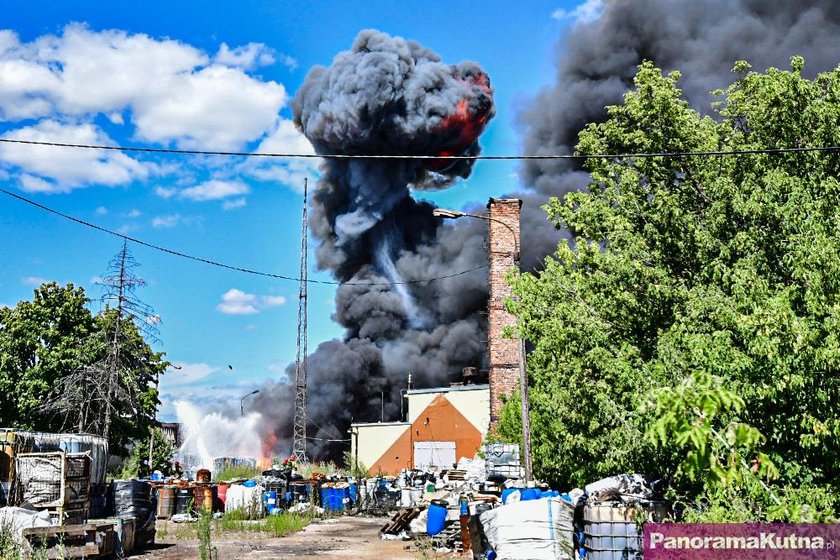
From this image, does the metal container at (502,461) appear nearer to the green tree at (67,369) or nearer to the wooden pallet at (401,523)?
the wooden pallet at (401,523)

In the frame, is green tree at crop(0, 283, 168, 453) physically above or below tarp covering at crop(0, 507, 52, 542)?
above

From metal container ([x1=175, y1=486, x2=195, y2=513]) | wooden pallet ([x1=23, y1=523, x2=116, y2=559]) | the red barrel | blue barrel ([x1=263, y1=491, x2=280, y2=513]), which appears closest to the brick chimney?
blue barrel ([x1=263, y1=491, x2=280, y2=513])

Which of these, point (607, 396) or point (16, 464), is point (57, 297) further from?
point (607, 396)

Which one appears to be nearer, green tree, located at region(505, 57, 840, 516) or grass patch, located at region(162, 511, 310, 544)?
green tree, located at region(505, 57, 840, 516)

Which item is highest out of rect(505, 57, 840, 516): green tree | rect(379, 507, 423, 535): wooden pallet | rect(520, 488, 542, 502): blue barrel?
rect(505, 57, 840, 516): green tree

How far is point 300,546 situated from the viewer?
55.0 feet

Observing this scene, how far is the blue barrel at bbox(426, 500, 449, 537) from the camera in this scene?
15.9 metres

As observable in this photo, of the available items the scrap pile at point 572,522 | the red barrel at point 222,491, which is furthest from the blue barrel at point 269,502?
the scrap pile at point 572,522

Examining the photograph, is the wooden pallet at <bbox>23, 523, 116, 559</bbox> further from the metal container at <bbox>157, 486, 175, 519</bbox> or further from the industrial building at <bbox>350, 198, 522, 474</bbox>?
the industrial building at <bbox>350, 198, 522, 474</bbox>

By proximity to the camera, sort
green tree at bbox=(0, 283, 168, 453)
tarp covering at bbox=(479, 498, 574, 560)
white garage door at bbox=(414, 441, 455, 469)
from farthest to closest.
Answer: white garage door at bbox=(414, 441, 455, 469) < green tree at bbox=(0, 283, 168, 453) < tarp covering at bbox=(479, 498, 574, 560)

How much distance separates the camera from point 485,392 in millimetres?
41031

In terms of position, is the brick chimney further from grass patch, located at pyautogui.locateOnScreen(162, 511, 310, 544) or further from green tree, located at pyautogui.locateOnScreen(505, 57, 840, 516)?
green tree, located at pyautogui.locateOnScreen(505, 57, 840, 516)

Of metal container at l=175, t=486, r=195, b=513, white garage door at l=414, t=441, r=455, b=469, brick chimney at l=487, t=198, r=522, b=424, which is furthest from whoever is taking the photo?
white garage door at l=414, t=441, r=455, b=469

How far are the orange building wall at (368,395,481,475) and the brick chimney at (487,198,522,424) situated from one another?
1192 centimetres
